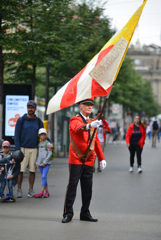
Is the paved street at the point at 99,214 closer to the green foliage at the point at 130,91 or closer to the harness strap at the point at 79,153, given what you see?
the harness strap at the point at 79,153

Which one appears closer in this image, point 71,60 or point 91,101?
point 91,101

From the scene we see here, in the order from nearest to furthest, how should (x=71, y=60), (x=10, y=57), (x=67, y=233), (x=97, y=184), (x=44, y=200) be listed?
1. (x=67, y=233)
2. (x=44, y=200)
3. (x=97, y=184)
4. (x=10, y=57)
5. (x=71, y=60)

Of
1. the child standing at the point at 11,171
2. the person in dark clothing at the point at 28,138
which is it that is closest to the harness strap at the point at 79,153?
the child standing at the point at 11,171

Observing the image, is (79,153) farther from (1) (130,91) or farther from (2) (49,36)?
(1) (130,91)

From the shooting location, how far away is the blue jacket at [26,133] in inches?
356

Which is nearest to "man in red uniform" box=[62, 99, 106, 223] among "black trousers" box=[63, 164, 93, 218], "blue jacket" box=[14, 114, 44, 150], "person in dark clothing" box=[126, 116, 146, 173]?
"black trousers" box=[63, 164, 93, 218]

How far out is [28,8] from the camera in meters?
14.1

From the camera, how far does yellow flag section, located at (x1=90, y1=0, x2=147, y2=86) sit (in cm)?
648

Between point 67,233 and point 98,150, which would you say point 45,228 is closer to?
point 67,233

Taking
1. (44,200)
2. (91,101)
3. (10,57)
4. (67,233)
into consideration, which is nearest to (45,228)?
(67,233)

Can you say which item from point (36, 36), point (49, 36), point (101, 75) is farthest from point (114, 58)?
point (36, 36)

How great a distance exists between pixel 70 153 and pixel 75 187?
0.51m

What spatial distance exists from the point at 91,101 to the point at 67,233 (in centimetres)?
191

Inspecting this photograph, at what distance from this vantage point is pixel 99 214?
7.34 meters
